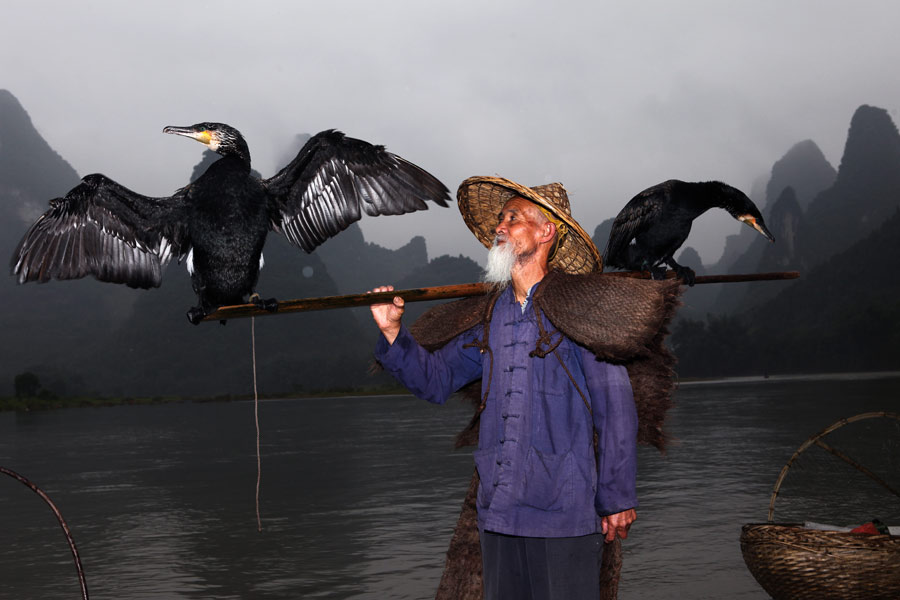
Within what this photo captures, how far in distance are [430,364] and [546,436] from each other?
24.8 inches

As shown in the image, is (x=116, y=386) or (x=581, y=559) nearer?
(x=581, y=559)

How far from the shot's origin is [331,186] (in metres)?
3.96

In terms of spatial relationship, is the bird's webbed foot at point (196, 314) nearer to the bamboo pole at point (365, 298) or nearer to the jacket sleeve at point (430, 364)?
the bamboo pole at point (365, 298)

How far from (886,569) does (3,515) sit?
12079mm

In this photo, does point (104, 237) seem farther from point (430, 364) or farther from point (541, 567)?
point (541, 567)

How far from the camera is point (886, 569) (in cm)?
449

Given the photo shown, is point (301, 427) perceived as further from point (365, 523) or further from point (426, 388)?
point (426, 388)

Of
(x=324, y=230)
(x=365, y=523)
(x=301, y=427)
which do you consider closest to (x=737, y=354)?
(x=301, y=427)

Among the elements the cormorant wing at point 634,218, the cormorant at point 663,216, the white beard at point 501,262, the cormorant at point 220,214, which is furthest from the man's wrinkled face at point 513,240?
the cormorant wing at point 634,218

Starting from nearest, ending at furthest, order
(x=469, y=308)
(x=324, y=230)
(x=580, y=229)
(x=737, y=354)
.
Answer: (x=580, y=229) → (x=469, y=308) → (x=324, y=230) → (x=737, y=354)

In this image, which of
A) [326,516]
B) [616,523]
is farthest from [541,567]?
[326,516]

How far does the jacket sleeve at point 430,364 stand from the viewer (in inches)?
134

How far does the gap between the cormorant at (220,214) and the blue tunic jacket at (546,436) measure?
0.74 meters

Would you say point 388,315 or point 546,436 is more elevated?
point 388,315
